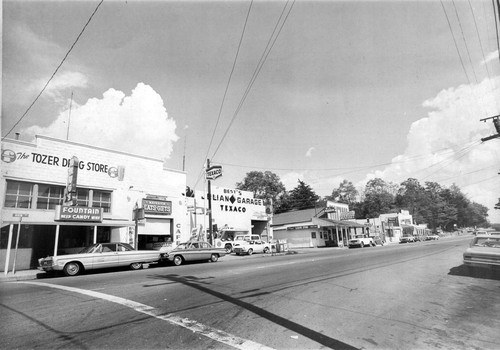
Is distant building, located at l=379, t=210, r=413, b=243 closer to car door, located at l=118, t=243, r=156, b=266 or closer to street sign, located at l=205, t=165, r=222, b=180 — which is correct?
street sign, located at l=205, t=165, r=222, b=180

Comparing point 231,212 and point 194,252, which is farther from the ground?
point 231,212

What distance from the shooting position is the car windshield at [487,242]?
38.7 feet

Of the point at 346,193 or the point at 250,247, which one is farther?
the point at 346,193

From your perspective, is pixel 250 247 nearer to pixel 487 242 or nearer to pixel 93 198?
pixel 93 198

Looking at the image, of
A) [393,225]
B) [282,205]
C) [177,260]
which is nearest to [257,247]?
[177,260]

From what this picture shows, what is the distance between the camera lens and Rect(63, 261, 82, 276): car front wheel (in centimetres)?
1386

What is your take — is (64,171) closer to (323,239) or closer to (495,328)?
(495,328)

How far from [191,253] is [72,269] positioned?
6515 mm

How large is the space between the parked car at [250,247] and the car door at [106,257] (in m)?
13.7

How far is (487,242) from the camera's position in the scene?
39.8 feet

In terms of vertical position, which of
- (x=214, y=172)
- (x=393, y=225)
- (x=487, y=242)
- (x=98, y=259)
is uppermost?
(x=214, y=172)

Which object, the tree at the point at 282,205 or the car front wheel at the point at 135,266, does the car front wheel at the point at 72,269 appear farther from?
the tree at the point at 282,205

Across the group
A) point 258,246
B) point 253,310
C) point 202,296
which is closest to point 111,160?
point 258,246

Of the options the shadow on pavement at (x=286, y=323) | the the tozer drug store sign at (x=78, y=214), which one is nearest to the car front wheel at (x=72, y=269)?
the the tozer drug store sign at (x=78, y=214)
